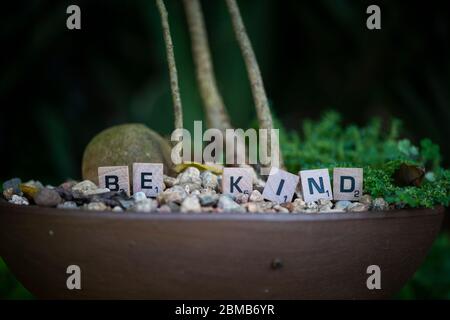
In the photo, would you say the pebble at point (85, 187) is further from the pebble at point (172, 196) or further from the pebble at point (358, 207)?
the pebble at point (358, 207)

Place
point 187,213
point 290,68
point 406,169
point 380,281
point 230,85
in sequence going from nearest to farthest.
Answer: point 187,213 < point 380,281 < point 406,169 < point 230,85 < point 290,68

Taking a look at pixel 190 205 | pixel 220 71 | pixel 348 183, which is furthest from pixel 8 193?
pixel 220 71

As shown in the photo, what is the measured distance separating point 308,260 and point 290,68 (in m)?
1.72

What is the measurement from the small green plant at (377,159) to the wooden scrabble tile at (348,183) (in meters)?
0.02

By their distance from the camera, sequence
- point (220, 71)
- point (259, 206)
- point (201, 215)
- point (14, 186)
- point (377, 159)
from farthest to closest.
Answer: point (220, 71) < point (377, 159) < point (14, 186) < point (259, 206) < point (201, 215)

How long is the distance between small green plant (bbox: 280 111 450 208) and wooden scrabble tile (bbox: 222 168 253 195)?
18 cm

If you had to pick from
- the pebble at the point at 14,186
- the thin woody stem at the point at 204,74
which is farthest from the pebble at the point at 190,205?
the thin woody stem at the point at 204,74

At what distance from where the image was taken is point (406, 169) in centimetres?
90

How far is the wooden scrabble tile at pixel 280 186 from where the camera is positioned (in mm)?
824

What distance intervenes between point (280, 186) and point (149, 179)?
212 mm

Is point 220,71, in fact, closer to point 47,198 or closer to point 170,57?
point 170,57

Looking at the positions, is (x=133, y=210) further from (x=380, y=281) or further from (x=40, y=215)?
(x=380, y=281)

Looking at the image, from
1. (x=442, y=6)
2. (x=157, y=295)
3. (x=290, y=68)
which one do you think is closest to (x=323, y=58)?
(x=290, y=68)

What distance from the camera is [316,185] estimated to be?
0.84 metres
